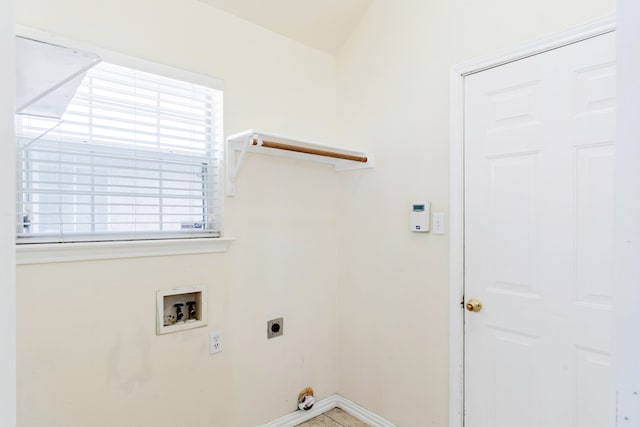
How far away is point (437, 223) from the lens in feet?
6.50

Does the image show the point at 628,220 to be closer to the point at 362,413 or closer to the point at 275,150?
the point at 275,150

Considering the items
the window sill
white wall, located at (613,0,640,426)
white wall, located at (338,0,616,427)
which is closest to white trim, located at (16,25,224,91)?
the window sill

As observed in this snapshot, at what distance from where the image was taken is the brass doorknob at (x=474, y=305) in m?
1.83

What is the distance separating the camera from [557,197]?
62.5 inches

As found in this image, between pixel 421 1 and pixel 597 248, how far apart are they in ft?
4.92

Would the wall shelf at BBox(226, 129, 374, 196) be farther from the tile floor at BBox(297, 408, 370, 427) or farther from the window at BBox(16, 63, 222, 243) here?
the tile floor at BBox(297, 408, 370, 427)

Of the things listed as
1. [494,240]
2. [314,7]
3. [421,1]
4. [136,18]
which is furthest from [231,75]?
[494,240]

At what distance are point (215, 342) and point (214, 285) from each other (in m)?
0.29

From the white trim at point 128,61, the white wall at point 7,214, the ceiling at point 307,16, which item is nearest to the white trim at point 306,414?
the white trim at point 128,61

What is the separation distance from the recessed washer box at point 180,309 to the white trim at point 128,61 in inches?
Answer: 40.6

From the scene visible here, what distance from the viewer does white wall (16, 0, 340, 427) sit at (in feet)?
5.08

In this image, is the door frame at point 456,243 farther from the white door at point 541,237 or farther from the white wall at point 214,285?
the white wall at point 214,285

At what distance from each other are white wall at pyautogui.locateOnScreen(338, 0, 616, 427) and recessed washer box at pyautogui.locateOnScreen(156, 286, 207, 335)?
38.2 inches

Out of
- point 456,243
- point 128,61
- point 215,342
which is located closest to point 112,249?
point 215,342
